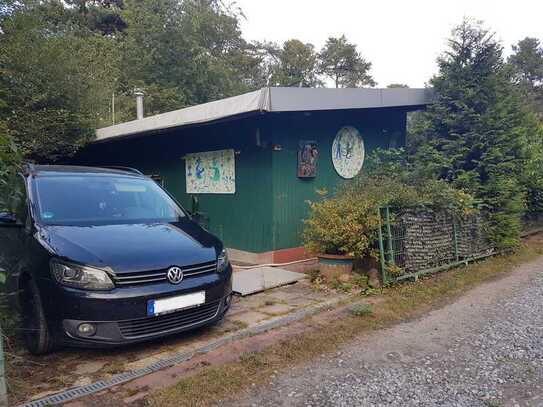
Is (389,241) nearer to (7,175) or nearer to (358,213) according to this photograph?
(358,213)

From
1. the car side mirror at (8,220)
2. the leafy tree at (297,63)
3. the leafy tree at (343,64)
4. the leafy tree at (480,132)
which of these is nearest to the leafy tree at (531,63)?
the leafy tree at (343,64)

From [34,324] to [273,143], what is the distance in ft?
14.3

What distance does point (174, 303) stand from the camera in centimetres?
330

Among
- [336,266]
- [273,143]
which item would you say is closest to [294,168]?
[273,143]

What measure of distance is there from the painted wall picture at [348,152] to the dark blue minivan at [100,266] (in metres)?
4.04

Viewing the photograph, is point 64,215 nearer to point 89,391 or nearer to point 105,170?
point 105,170

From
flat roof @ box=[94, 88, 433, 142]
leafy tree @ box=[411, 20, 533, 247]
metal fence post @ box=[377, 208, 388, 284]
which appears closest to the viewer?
metal fence post @ box=[377, 208, 388, 284]

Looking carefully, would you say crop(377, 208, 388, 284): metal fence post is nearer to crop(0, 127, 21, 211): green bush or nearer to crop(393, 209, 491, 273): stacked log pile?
crop(393, 209, 491, 273): stacked log pile

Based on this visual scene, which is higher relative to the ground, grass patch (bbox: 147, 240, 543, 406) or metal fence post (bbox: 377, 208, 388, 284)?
metal fence post (bbox: 377, 208, 388, 284)

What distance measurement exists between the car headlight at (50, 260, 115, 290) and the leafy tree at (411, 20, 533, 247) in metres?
6.20

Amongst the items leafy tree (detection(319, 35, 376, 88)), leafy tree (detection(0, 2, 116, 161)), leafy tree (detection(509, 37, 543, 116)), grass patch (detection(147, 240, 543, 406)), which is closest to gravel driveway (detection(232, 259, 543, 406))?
grass patch (detection(147, 240, 543, 406))

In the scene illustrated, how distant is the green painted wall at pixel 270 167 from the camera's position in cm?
677

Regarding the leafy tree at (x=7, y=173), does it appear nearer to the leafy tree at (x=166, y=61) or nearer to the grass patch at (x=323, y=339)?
the grass patch at (x=323, y=339)

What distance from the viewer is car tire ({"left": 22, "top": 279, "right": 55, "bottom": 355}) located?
128 inches
